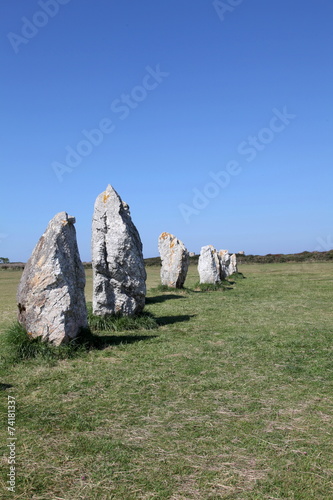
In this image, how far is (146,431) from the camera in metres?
4.66

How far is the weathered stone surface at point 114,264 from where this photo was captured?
11.1 metres

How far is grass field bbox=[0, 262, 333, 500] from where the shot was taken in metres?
3.67

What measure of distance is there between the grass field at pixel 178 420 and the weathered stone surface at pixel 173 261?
10249 millimetres

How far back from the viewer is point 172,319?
12.2 metres

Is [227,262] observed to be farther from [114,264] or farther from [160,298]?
[114,264]

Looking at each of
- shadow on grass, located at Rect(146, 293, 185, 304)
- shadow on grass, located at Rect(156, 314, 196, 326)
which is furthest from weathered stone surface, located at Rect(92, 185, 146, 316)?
shadow on grass, located at Rect(146, 293, 185, 304)

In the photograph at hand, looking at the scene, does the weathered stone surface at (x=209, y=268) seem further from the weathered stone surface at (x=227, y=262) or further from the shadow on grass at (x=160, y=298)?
the weathered stone surface at (x=227, y=262)

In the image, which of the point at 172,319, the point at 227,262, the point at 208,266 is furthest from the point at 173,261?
the point at 227,262

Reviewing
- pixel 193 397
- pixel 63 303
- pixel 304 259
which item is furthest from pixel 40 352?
pixel 304 259

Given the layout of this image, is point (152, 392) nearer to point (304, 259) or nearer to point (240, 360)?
point (240, 360)

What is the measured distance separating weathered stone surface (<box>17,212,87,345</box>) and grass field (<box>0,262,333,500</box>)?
69cm

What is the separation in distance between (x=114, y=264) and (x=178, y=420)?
21.6 feet

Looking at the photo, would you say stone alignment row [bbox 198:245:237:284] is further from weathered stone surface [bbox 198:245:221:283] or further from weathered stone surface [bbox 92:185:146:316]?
weathered stone surface [bbox 92:185:146:316]

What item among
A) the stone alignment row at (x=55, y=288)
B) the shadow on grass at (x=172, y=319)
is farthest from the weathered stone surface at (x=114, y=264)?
the stone alignment row at (x=55, y=288)
